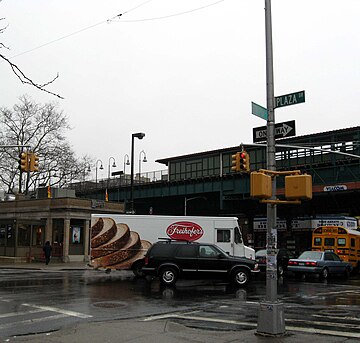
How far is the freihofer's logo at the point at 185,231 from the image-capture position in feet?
80.3

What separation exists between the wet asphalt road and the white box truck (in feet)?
13.3

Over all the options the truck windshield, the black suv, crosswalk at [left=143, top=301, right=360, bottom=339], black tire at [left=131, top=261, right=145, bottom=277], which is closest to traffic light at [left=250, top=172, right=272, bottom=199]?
crosswalk at [left=143, top=301, right=360, bottom=339]

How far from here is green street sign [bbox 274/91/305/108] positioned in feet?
32.4

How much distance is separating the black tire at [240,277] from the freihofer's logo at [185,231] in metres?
5.66

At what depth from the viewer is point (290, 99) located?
9.98 m

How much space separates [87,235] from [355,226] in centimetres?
2336

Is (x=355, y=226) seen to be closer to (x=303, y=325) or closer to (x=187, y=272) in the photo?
(x=187, y=272)

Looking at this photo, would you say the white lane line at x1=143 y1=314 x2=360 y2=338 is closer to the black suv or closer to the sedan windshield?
the black suv

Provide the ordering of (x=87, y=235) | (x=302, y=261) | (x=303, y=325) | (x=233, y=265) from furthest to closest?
(x=87, y=235)
(x=302, y=261)
(x=233, y=265)
(x=303, y=325)

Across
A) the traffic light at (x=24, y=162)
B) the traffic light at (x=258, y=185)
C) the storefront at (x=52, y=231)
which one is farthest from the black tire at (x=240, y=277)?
the storefront at (x=52, y=231)

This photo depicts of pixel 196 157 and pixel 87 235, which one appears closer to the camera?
pixel 87 235

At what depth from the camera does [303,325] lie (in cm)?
1032

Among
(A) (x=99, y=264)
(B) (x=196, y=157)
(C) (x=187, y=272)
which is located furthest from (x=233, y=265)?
(B) (x=196, y=157)

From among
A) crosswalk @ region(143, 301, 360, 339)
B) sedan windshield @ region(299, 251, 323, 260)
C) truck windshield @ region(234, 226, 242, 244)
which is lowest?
crosswalk @ region(143, 301, 360, 339)
